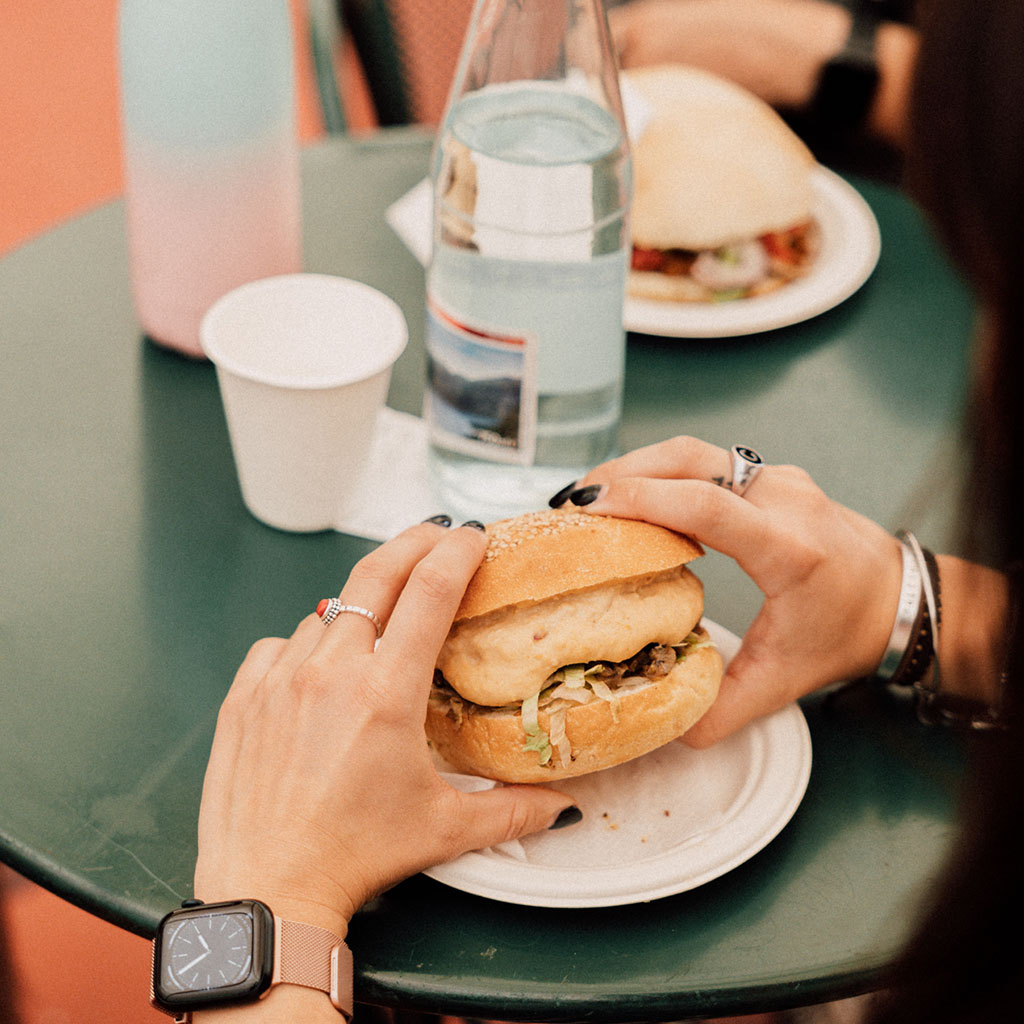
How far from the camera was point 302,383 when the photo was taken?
930 mm

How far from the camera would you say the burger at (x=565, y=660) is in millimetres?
762

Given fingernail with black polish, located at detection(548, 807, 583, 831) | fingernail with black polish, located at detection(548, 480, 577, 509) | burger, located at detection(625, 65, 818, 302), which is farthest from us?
burger, located at detection(625, 65, 818, 302)

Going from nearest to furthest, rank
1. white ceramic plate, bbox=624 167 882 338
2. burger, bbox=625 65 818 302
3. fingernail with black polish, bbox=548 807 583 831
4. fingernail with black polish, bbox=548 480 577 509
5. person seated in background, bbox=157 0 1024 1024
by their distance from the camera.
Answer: person seated in background, bbox=157 0 1024 1024, fingernail with black polish, bbox=548 807 583 831, fingernail with black polish, bbox=548 480 577 509, white ceramic plate, bbox=624 167 882 338, burger, bbox=625 65 818 302

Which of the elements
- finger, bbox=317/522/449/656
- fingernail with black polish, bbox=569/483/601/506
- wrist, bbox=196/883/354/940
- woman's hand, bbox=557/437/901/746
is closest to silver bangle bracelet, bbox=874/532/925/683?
woman's hand, bbox=557/437/901/746

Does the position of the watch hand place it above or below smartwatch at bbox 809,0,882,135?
below

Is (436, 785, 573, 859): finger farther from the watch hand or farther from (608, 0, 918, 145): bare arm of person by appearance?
(608, 0, 918, 145): bare arm of person

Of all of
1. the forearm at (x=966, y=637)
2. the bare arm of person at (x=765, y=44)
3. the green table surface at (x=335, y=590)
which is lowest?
the green table surface at (x=335, y=590)

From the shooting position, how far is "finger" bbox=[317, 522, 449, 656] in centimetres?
75

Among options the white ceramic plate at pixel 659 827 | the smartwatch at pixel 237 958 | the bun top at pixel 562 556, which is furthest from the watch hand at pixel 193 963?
the bun top at pixel 562 556

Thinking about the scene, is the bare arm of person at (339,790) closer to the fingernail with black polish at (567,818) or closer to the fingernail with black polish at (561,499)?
the fingernail with black polish at (567,818)

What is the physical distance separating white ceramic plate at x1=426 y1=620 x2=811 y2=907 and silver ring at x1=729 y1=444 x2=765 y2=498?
0.57ft

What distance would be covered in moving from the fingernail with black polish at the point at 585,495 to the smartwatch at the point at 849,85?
1348mm

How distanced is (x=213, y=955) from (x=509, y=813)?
0.20 meters

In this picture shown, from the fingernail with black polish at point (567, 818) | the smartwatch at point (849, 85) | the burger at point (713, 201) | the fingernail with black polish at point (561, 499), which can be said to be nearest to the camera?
the fingernail with black polish at point (567, 818)
